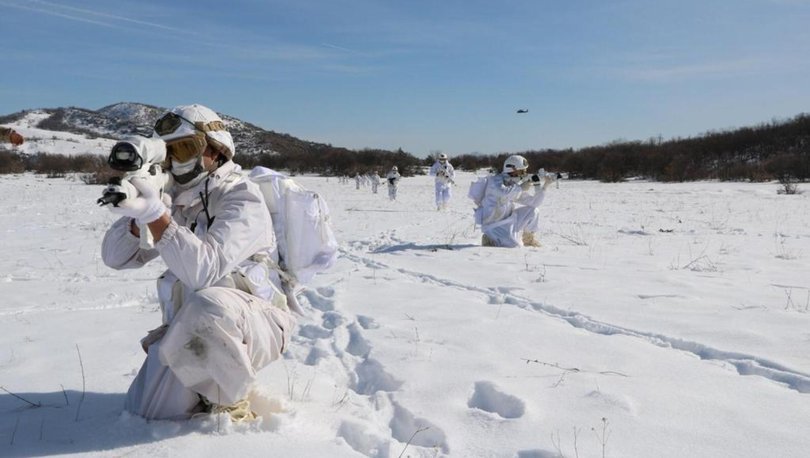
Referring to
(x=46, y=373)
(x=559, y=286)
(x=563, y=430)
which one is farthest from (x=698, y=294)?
(x=46, y=373)

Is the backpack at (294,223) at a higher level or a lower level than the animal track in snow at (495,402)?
higher

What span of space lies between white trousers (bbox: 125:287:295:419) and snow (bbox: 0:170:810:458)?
141 mm

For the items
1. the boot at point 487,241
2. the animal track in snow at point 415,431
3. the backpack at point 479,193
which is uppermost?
the backpack at point 479,193

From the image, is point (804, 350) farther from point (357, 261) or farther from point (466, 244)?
point (466, 244)

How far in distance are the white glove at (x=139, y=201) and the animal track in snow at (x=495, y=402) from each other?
1907mm

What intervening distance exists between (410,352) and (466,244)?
636 centimetres

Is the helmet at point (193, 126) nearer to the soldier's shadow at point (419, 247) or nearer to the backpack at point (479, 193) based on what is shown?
the soldier's shadow at point (419, 247)

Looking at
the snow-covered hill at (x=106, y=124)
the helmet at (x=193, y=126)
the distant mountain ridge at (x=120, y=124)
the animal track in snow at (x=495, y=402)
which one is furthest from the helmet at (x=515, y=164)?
the distant mountain ridge at (x=120, y=124)

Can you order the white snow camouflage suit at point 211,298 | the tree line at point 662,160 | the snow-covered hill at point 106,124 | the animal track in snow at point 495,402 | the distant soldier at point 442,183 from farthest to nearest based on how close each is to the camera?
the snow-covered hill at point 106,124
the tree line at point 662,160
the distant soldier at point 442,183
the animal track in snow at point 495,402
the white snow camouflage suit at point 211,298

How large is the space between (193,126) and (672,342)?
139 inches

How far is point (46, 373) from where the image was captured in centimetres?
373

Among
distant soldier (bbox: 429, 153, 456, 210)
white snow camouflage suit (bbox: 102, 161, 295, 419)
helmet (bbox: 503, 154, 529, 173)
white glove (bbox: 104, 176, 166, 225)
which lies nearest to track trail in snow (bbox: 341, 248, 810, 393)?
white snow camouflage suit (bbox: 102, 161, 295, 419)

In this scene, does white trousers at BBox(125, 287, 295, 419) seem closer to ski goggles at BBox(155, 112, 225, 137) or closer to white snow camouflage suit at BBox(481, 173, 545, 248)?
ski goggles at BBox(155, 112, 225, 137)

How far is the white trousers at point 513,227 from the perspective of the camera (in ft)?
32.8
